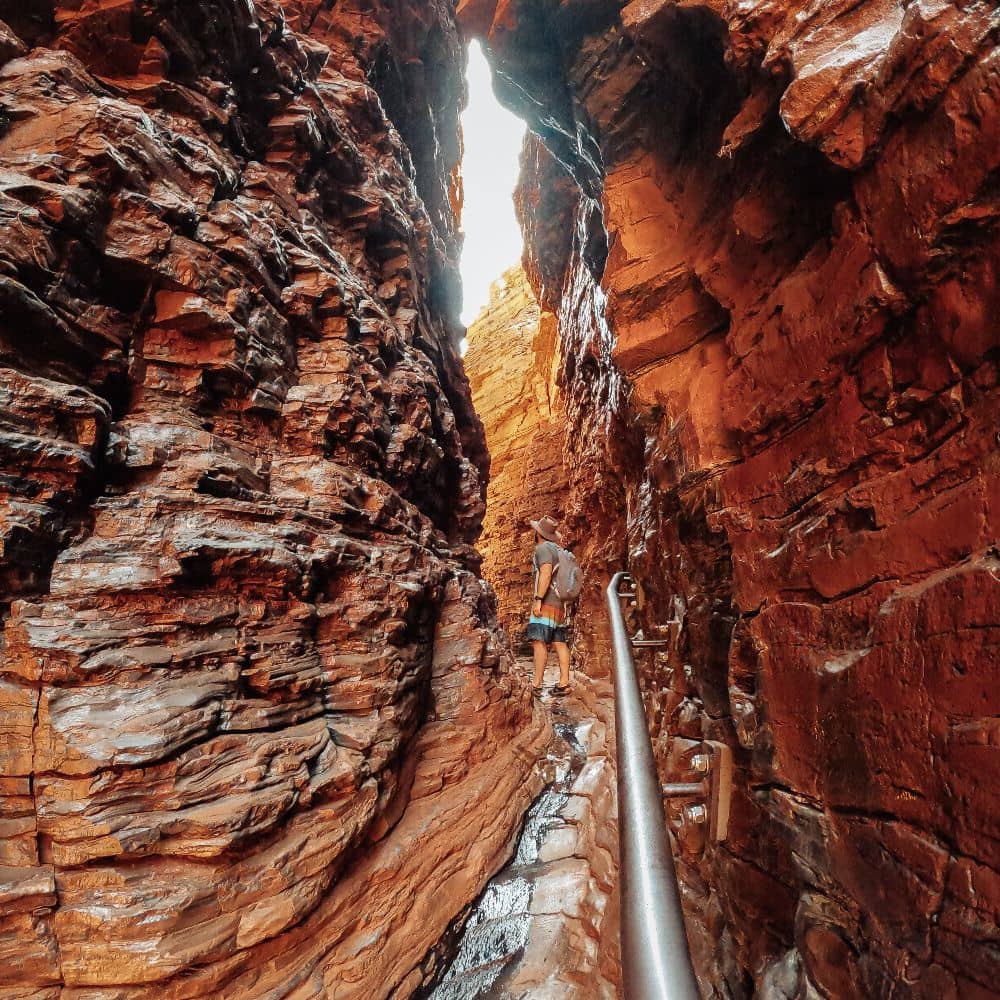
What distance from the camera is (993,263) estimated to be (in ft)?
4.16

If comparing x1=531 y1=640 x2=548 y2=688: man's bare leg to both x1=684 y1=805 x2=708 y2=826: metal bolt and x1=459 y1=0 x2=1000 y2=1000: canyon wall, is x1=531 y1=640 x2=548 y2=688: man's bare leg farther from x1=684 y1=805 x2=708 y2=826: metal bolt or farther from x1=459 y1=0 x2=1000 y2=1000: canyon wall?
x1=684 y1=805 x2=708 y2=826: metal bolt

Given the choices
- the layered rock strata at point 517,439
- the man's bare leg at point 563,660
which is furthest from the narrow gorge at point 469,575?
the layered rock strata at point 517,439

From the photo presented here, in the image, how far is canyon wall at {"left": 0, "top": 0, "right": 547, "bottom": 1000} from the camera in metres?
2.25

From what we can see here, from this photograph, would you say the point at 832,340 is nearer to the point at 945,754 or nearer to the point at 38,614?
the point at 945,754

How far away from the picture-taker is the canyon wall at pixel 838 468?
1.23 m

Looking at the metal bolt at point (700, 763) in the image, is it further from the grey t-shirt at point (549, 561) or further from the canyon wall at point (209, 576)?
the grey t-shirt at point (549, 561)

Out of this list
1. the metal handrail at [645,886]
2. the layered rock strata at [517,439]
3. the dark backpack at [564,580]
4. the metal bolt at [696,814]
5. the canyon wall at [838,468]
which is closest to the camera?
the metal handrail at [645,886]

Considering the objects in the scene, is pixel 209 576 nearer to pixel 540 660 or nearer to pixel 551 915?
pixel 551 915

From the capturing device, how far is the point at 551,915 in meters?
2.77

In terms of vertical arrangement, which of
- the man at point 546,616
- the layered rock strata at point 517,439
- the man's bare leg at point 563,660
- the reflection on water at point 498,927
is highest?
the layered rock strata at point 517,439

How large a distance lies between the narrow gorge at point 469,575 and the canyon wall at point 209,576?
23 millimetres

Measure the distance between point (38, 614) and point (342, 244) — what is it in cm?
613

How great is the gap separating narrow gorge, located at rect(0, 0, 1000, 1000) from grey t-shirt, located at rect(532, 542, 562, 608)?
43.6 inches

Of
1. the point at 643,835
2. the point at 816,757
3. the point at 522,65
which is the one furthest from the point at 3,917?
the point at 522,65
